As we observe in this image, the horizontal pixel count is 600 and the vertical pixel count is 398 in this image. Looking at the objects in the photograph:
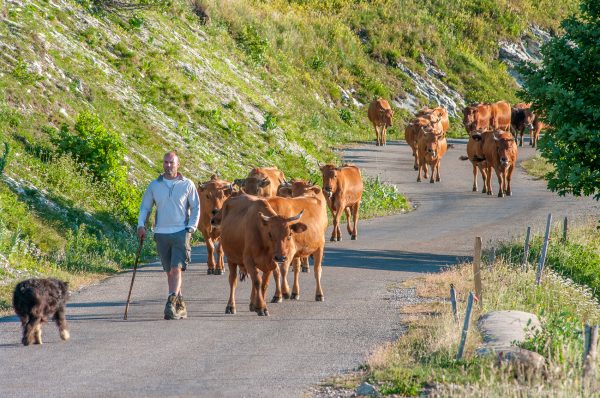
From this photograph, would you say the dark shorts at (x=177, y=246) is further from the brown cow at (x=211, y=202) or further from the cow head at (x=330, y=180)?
the cow head at (x=330, y=180)

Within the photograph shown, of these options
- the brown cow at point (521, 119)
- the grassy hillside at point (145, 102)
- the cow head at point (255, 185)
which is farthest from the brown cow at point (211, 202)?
the brown cow at point (521, 119)

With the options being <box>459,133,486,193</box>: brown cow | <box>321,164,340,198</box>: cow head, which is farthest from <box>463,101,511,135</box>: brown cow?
<box>321,164,340,198</box>: cow head

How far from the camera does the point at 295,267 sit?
1809 cm

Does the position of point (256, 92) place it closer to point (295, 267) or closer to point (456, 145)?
point (456, 145)

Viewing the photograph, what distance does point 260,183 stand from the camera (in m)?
23.2

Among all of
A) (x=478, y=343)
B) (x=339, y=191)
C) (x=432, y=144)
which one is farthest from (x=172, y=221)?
(x=432, y=144)

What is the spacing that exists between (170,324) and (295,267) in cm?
306

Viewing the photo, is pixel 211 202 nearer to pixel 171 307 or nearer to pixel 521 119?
pixel 171 307

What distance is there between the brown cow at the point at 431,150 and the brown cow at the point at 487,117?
434 inches

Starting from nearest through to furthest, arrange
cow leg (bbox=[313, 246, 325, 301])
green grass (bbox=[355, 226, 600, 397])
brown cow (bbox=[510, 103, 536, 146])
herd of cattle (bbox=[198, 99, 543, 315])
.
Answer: green grass (bbox=[355, 226, 600, 397])
herd of cattle (bbox=[198, 99, 543, 315])
cow leg (bbox=[313, 246, 325, 301])
brown cow (bbox=[510, 103, 536, 146])

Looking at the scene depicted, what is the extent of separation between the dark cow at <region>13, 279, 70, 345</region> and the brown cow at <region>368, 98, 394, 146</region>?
37110mm

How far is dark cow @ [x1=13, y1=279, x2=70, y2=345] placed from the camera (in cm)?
1353

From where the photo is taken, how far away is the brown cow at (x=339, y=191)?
1043 inches

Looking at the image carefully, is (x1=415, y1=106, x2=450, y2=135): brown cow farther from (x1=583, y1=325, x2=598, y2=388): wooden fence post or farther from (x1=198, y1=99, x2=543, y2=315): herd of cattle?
(x1=583, y1=325, x2=598, y2=388): wooden fence post
